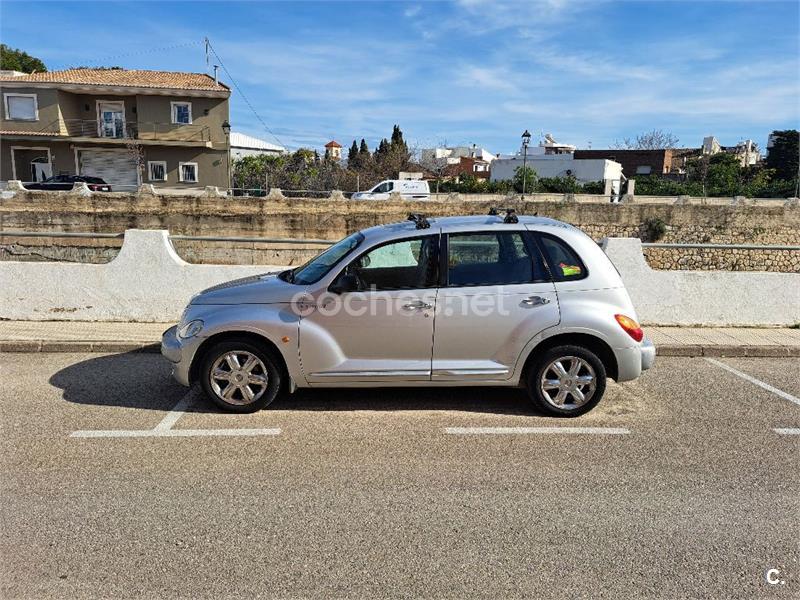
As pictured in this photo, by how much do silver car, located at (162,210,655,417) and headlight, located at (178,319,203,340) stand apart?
0.05 feet

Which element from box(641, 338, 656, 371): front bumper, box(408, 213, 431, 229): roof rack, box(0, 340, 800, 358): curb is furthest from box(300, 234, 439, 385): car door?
box(0, 340, 800, 358): curb

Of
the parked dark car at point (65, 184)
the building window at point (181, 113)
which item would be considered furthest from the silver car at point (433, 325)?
the building window at point (181, 113)

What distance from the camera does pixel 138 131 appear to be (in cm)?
3588

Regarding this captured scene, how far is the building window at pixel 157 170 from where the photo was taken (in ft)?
121

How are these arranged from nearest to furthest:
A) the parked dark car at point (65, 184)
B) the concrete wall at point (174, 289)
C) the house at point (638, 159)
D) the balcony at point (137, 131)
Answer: the concrete wall at point (174, 289), the parked dark car at point (65, 184), the balcony at point (137, 131), the house at point (638, 159)

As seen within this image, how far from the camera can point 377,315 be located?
16.0 feet

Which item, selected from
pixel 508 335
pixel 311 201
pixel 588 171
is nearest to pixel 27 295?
pixel 508 335

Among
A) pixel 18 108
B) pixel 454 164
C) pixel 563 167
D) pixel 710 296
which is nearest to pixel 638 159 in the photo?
pixel 563 167

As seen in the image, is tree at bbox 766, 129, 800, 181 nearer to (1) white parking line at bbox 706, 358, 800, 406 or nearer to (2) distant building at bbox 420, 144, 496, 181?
(2) distant building at bbox 420, 144, 496, 181

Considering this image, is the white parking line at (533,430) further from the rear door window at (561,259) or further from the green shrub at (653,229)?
the green shrub at (653,229)

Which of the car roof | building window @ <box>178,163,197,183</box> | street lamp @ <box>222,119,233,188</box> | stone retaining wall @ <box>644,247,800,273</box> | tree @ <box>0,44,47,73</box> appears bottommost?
stone retaining wall @ <box>644,247,800,273</box>

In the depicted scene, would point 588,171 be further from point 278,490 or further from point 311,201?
point 278,490

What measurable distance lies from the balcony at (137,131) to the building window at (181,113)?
0.39 metres

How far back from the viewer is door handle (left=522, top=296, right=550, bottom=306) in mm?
4914
